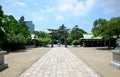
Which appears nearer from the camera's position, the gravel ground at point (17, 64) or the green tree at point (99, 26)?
the gravel ground at point (17, 64)

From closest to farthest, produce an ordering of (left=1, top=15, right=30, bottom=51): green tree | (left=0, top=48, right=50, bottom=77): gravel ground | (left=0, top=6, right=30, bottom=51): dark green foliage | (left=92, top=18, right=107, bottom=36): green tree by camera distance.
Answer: (left=0, top=48, right=50, bottom=77): gravel ground, (left=0, top=6, right=30, bottom=51): dark green foliage, (left=1, top=15, right=30, bottom=51): green tree, (left=92, top=18, right=107, bottom=36): green tree

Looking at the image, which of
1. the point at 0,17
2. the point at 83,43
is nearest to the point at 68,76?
the point at 0,17

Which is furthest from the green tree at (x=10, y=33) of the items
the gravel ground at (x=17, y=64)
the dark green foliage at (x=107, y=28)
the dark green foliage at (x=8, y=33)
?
the dark green foliage at (x=107, y=28)

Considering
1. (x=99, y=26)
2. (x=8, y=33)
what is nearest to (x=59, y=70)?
(x=8, y=33)

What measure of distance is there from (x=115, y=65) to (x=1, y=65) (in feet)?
21.1

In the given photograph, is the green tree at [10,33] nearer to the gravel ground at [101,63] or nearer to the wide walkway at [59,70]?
the gravel ground at [101,63]

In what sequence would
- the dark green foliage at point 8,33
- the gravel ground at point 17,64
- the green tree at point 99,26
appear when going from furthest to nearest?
1. the green tree at point 99,26
2. the dark green foliage at point 8,33
3. the gravel ground at point 17,64

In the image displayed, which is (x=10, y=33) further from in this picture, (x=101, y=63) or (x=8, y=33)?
(x=101, y=63)

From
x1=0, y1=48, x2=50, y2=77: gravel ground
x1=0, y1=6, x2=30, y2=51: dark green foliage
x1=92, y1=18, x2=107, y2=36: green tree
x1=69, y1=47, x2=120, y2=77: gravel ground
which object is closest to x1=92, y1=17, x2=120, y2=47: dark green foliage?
x1=92, y1=18, x2=107, y2=36: green tree

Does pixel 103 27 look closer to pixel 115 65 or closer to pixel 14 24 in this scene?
pixel 14 24

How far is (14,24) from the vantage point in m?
39.5

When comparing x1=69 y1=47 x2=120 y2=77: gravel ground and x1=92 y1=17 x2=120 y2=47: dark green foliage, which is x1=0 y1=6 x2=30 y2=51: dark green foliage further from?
x1=92 y1=17 x2=120 y2=47: dark green foliage

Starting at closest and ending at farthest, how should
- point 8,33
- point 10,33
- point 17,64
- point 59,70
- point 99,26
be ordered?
point 59,70
point 17,64
point 8,33
point 10,33
point 99,26

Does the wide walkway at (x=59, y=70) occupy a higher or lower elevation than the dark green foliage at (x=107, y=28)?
lower
